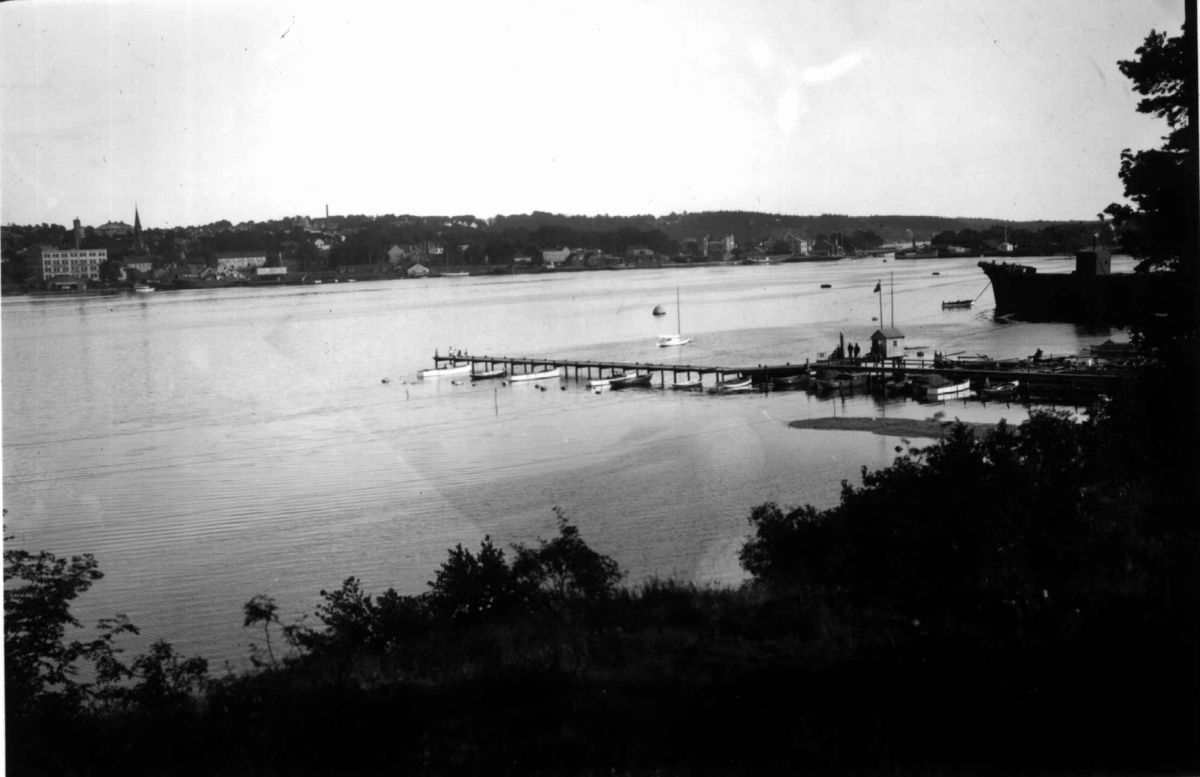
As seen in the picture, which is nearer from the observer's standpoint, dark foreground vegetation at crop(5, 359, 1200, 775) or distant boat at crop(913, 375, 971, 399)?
dark foreground vegetation at crop(5, 359, 1200, 775)

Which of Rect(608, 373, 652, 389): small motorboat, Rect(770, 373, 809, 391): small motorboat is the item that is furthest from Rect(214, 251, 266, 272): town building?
Rect(770, 373, 809, 391): small motorboat

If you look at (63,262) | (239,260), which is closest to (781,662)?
(63,262)

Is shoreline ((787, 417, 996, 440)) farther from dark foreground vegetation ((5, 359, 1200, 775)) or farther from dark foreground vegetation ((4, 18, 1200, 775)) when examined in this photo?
dark foreground vegetation ((5, 359, 1200, 775))

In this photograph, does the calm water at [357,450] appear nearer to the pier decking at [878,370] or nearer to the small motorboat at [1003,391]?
the small motorboat at [1003,391]

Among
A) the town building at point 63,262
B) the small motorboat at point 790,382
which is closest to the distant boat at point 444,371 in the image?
the small motorboat at point 790,382

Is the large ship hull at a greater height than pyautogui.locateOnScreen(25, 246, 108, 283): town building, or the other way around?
pyautogui.locateOnScreen(25, 246, 108, 283): town building

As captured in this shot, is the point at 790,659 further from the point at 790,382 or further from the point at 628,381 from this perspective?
the point at 628,381
